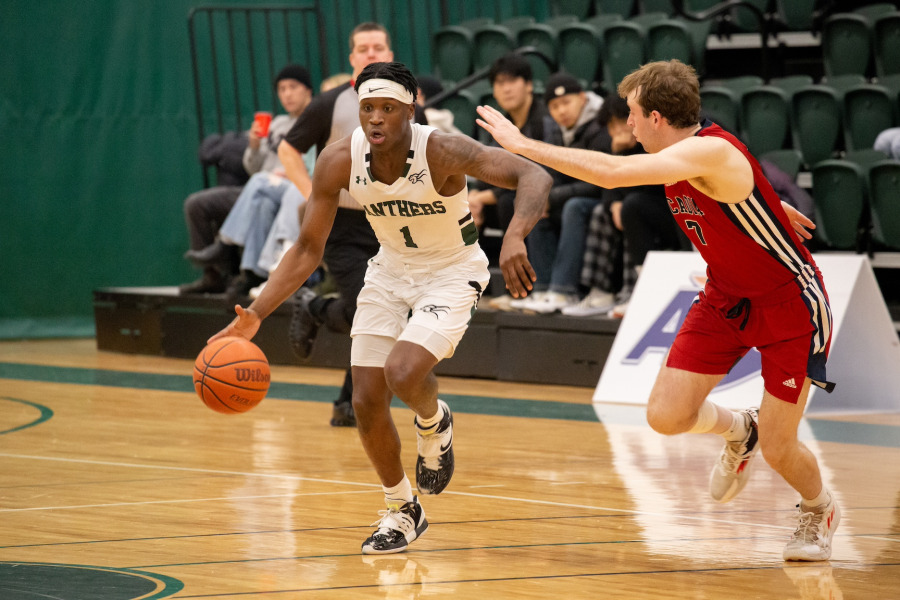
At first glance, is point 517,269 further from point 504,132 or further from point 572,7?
point 572,7

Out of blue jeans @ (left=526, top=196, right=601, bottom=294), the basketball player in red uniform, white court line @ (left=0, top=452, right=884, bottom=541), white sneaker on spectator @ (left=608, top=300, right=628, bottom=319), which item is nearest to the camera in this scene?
the basketball player in red uniform

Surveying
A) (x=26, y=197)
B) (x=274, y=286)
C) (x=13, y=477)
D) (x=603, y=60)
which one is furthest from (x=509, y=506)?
(x=26, y=197)

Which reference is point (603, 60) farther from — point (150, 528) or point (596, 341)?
point (150, 528)

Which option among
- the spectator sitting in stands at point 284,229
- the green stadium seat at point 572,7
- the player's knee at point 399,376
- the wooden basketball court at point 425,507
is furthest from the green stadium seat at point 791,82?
the player's knee at point 399,376

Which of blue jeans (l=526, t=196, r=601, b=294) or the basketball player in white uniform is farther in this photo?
blue jeans (l=526, t=196, r=601, b=294)

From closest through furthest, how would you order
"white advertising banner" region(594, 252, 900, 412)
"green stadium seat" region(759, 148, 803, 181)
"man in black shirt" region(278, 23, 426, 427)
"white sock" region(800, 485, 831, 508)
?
"white sock" region(800, 485, 831, 508) → "man in black shirt" region(278, 23, 426, 427) → "white advertising banner" region(594, 252, 900, 412) → "green stadium seat" region(759, 148, 803, 181)

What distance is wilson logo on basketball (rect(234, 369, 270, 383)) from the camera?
173 inches

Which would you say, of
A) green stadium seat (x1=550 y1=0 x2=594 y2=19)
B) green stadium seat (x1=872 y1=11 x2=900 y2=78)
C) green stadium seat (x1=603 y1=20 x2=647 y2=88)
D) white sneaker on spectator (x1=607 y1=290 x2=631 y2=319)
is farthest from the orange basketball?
green stadium seat (x1=550 y1=0 x2=594 y2=19)

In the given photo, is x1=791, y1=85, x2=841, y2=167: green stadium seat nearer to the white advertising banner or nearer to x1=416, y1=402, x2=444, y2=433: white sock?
the white advertising banner

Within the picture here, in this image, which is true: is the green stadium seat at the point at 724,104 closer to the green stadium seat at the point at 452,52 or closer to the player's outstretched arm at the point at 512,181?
the green stadium seat at the point at 452,52

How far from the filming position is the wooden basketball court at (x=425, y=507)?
3.85 metres

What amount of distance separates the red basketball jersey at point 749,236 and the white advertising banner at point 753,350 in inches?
133

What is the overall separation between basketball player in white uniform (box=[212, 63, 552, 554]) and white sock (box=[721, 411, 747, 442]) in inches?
40.6

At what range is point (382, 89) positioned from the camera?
4227mm
